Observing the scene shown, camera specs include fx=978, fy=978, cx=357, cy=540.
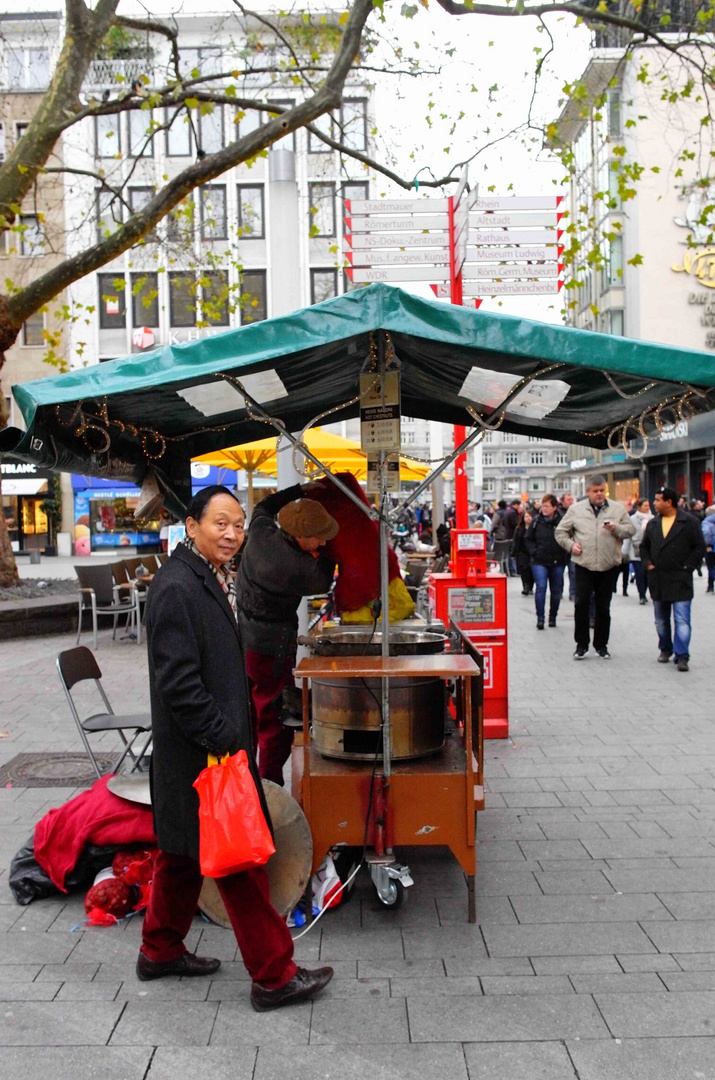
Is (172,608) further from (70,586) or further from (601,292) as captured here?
(601,292)

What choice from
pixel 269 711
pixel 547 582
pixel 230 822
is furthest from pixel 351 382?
pixel 547 582

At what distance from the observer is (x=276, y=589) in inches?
198

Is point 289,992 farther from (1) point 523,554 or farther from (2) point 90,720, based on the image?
(1) point 523,554

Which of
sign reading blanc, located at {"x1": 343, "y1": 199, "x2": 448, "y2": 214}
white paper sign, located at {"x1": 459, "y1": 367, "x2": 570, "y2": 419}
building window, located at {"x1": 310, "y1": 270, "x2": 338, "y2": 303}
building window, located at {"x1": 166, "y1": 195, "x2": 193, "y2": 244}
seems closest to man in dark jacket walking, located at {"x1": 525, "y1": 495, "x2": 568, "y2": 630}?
sign reading blanc, located at {"x1": 343, "y1": 199, "x2": 448, "y2": 214}

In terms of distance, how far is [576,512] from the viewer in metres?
10.7

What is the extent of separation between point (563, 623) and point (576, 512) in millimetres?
4118

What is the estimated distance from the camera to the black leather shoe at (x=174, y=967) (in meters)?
3.61

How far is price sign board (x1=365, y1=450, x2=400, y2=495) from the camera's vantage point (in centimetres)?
472

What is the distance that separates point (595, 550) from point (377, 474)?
6.14 m

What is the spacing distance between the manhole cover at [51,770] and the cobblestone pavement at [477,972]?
22 cm

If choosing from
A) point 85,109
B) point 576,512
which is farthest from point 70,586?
point 576,512

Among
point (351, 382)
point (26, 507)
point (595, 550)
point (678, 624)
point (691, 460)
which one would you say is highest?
point (691, 460)

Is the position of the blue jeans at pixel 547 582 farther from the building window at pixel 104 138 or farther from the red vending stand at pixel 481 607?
the building window at pixel 104 138

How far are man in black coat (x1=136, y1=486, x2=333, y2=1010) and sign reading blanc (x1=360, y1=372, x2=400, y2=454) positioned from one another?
124 centimetres
